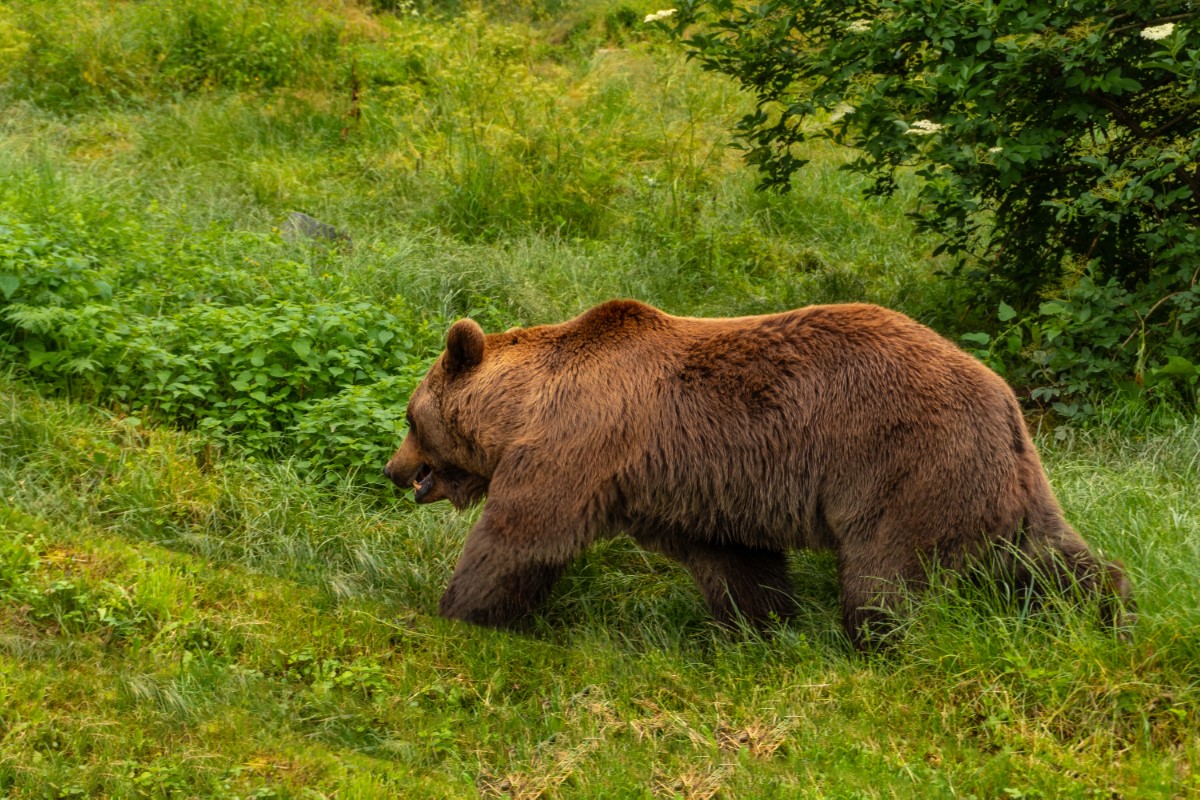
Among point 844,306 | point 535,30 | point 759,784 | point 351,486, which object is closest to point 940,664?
point 759,784

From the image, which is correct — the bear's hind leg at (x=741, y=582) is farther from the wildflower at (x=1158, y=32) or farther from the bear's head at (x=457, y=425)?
the wildflower at (x=1158, y=32)

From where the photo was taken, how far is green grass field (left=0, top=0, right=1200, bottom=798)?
3846mm

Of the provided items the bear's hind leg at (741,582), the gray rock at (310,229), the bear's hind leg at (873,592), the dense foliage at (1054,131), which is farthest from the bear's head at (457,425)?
the gray rock at (310,229)

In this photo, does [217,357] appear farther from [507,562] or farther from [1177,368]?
[1177,368]

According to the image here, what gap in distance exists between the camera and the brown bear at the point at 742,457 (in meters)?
4.24

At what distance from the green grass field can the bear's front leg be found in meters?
0.12

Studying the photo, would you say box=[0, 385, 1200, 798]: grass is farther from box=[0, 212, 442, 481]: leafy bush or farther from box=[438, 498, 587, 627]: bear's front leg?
box=[0, 212, 442, 481]: leafy bush

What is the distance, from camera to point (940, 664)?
4066 mm

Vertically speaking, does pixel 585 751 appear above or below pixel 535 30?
below

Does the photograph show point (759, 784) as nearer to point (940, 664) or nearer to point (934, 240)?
point (940, 664)

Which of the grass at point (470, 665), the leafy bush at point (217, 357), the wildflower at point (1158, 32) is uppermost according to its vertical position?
the wildflower at point (1158, 32)

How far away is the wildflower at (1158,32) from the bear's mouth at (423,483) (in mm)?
3859

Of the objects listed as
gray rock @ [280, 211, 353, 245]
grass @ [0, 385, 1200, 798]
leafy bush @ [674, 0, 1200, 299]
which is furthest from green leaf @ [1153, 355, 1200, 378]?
gray rock @ [280, 211, 353, 245]

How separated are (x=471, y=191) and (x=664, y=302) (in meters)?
1.96
